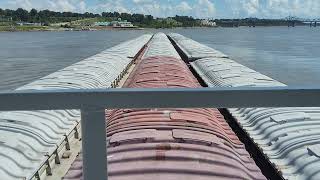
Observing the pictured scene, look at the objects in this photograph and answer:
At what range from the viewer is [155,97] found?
228cm

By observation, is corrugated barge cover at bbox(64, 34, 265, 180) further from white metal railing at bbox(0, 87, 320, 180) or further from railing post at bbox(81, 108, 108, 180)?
white metal railing at bbox(0, 87, 320, 180)

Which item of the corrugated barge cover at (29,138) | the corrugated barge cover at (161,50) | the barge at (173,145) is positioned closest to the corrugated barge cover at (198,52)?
the corrugated barge cover at (161,50)

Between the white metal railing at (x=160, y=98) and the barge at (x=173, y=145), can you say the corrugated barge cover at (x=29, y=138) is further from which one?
the white metal railing at (x=160, y=98)

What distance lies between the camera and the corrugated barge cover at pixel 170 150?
5.13 m

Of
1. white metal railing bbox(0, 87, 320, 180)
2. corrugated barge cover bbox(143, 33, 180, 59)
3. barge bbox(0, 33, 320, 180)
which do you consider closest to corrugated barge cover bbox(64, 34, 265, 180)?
barge bbox(0, 33, 320, 180)

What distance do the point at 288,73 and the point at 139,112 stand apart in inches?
1757

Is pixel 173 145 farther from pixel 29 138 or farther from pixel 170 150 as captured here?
pixel 29 138

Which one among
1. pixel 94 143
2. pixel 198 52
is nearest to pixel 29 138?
pixel 94 143

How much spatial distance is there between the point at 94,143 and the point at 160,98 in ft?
1.36

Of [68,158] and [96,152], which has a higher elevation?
[96,152]

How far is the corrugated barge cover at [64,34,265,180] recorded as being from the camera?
5129 millimetres

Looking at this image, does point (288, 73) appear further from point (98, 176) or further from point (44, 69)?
point (98, 176)

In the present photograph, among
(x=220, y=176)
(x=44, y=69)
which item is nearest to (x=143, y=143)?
(x=220, y=176)

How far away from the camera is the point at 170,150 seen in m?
6.12
